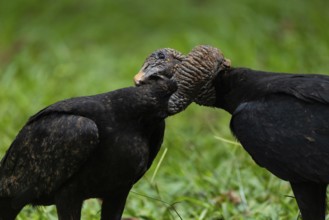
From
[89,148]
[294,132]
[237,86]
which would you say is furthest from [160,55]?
[294,132]

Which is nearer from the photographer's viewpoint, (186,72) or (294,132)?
(294,132)

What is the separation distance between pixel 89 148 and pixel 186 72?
0.75m

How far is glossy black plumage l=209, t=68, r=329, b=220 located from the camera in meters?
4.95

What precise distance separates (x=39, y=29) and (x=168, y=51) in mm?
6256

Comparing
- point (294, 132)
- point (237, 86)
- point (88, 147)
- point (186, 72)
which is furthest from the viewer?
point (237, 86)

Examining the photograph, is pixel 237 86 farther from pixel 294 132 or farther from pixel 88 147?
pixel 88 147

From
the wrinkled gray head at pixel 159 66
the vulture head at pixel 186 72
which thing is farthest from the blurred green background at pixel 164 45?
the wrinkled gray head at pixel 159 66

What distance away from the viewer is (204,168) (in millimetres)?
6996

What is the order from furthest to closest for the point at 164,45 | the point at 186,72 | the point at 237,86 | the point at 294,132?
1. the point at 164,45
2. the point at 237,86
3. the point at 186,72
4. the point at 294,132

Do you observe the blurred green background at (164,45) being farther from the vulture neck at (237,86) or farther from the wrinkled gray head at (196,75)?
the wrinkled gray head at (196,75)

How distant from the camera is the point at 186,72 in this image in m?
5.16

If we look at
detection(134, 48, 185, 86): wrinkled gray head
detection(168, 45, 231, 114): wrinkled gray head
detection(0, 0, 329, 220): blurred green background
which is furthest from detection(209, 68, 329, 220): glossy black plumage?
detection(0, 0, 329, 220): blurred green background

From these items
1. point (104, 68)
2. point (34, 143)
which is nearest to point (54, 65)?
point (104, 68)

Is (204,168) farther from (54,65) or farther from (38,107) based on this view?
(54,65)
